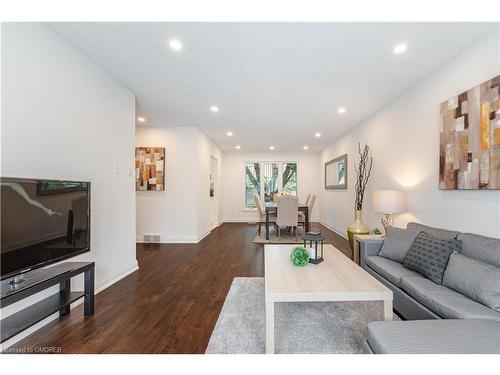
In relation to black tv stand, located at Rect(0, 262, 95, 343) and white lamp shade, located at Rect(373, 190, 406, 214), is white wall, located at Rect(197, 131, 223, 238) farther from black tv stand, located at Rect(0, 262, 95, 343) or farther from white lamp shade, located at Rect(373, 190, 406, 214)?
white lamp shade, located at Rect(373, 190, 406, 214)

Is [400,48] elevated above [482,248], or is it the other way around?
[400,48]

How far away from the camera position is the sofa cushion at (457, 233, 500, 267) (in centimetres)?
162

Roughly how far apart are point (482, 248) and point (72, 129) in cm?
374

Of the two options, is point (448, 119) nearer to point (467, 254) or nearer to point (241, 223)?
point (467, 254)

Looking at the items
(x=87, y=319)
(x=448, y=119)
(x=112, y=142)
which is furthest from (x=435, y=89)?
(x=87, y=319)

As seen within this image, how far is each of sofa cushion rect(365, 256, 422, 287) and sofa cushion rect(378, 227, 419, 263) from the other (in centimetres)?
6

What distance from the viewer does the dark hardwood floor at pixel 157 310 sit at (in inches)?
64.6

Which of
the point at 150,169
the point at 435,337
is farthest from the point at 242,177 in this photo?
the point at 435,337

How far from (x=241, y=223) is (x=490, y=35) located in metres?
6.84

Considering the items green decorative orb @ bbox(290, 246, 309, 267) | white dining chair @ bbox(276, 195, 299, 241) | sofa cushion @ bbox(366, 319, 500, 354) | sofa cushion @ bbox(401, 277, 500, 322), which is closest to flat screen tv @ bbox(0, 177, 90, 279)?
green decorative orb @ bbox(290, 246, 309, 267)

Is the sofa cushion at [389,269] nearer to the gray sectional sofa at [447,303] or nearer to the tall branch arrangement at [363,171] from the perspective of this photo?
the gray sectional sofa at [447,303]

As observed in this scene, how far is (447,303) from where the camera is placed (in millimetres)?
1478

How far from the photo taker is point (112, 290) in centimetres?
255

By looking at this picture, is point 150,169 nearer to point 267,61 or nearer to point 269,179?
point 267,61
